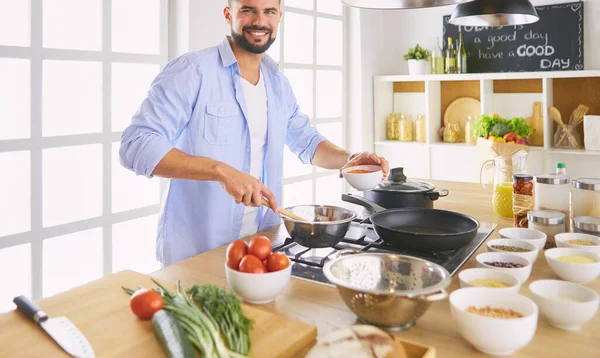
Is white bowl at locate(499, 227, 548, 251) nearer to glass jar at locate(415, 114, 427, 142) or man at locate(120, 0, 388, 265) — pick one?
man at locate(120, 0, 388, 265)

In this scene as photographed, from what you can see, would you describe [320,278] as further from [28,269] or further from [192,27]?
[192,27]

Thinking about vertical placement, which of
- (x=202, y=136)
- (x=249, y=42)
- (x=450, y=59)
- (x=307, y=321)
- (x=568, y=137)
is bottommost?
(x=307, y=321)

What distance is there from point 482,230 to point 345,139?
2.61 meters

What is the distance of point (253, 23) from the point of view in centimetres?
202

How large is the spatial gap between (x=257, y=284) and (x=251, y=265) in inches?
1.9

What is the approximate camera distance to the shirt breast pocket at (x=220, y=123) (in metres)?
1.97

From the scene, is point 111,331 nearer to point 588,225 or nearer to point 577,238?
point 577,238

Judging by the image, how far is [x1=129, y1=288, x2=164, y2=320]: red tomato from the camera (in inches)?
42.4

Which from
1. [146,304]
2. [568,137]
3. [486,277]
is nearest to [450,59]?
[568,137]

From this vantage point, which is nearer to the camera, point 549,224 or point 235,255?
point 235,255

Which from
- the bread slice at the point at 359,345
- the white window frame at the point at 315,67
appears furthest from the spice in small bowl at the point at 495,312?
the white window frame at the point at 315,67

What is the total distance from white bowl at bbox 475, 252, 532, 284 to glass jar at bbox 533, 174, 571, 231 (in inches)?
21.2

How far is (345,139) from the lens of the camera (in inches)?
174

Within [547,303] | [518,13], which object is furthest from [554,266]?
[518,13]
